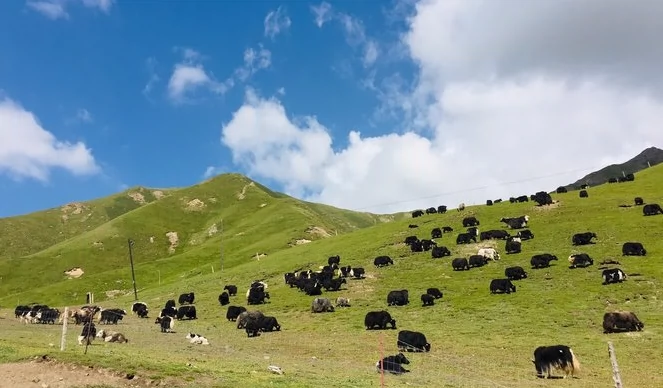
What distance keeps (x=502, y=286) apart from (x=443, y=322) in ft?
30.8

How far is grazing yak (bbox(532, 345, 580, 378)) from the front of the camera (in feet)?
76.9

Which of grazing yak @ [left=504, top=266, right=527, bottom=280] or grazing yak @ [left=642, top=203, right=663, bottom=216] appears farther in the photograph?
grazing yak @ [left=642, top=203, right=663, bottom=216]

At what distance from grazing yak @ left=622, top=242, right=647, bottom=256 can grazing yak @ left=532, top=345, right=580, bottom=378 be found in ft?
104

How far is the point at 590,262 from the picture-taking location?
4912cm

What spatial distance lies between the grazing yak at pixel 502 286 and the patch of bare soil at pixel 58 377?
35170 millimetres

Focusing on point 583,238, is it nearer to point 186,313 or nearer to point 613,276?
point 613,276

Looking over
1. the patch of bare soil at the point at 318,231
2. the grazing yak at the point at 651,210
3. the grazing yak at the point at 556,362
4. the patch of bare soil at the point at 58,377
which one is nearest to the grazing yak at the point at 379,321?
the grazing yak at the point at 556,362

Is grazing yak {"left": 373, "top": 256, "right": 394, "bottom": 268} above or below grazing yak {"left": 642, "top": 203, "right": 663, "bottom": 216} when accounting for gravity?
below

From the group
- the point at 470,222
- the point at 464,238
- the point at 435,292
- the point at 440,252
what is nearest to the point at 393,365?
the point at 435,292

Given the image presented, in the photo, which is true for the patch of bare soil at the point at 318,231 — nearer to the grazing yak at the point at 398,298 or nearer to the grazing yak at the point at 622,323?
the grazing yak at the point at 398,298

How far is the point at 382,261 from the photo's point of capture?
214 feet

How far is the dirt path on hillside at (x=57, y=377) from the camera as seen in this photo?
16.2m

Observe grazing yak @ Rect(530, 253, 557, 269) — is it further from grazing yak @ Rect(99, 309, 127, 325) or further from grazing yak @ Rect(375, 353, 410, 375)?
grazing yak @ Rect(99, 309, 127, 325)

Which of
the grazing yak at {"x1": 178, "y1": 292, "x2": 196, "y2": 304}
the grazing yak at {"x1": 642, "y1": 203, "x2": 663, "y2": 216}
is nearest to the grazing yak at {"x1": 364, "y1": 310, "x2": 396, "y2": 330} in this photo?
the grazing yak at {"x1": 178, "y1": 292, "x2": 196, "y2": 304}
